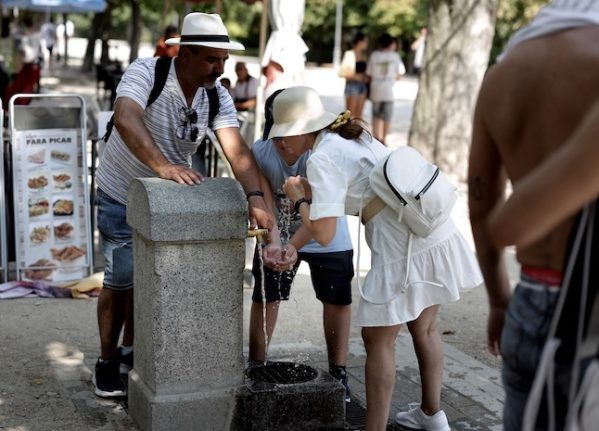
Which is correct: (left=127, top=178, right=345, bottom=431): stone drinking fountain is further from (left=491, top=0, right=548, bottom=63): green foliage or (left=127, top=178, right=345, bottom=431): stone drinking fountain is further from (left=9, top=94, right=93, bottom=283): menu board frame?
(left=491, top=0, right=548, bottom=63): green foliage

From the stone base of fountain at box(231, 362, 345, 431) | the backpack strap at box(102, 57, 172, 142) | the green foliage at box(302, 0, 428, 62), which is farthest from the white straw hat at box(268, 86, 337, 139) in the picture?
the green foliage at box(302, 0, 428, 62)

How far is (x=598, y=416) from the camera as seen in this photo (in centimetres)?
198

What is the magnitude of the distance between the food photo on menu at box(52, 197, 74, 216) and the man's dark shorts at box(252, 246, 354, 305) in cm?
257

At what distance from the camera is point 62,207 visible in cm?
698

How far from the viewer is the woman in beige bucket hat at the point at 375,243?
3.99 m

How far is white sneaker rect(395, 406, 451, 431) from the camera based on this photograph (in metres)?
4.43

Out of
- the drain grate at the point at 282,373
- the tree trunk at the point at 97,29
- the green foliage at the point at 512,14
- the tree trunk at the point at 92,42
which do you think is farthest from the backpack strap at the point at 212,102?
the green foliage at the point at 512,14

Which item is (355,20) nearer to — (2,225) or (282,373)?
(2,225)

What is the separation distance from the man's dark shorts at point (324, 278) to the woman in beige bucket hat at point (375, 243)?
0.58m

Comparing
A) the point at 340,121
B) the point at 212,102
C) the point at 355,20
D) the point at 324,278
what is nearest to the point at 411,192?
the point at 340,121

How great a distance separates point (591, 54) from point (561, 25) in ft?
0.39

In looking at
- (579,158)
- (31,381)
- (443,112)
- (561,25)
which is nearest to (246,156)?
(31,381)

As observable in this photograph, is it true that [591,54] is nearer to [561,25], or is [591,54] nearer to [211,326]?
[561,25]

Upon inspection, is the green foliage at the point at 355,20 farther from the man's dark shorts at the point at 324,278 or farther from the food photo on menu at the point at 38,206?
the man's dark shorts at the point at 324,278
